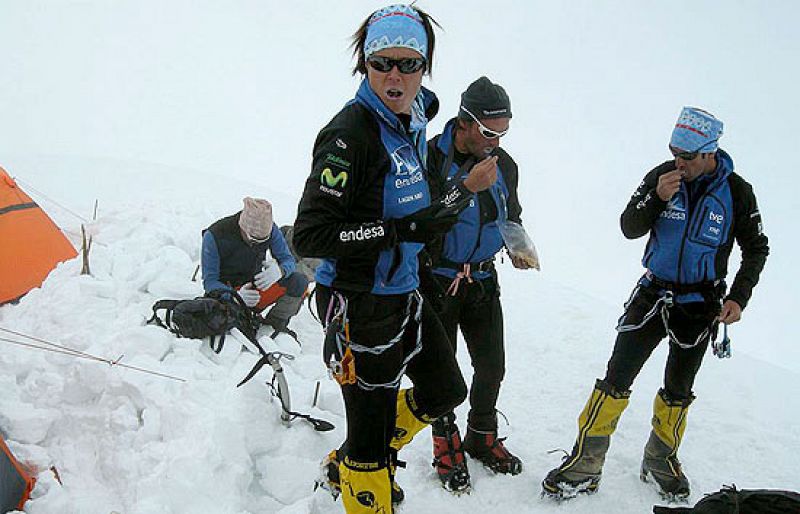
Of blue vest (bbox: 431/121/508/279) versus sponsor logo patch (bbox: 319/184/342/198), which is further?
blue vest (bbox: 431/121/508/279)

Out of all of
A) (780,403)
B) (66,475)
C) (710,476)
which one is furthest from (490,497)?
(780,403)

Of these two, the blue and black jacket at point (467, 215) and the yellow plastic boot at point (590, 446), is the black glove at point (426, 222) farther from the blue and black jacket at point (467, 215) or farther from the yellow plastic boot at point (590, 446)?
the yellow plastic boot at point (590, 446)

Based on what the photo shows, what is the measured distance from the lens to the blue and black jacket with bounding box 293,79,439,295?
8.68 ft

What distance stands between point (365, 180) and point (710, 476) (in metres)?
3.57

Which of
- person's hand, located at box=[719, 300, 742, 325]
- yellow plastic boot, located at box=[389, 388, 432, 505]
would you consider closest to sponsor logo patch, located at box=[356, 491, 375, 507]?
yellow plastic boot, located at box=[389, 388, 432, 505]

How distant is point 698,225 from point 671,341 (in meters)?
0.79

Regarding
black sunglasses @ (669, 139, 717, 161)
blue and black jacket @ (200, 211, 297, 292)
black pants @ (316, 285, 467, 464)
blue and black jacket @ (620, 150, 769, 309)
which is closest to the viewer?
black pants @ (316, 285, 467, 464)

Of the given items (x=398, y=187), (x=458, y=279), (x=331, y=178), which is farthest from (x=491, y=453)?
(x=331, y=178)

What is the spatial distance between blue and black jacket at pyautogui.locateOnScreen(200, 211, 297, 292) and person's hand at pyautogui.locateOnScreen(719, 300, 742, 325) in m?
4.21

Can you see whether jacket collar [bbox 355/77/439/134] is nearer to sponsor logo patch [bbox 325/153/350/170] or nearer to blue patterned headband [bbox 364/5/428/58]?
blue patterned headband [bbox 364/5/428/58]

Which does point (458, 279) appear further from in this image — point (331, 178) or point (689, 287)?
point (331, 178)

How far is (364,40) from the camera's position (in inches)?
116

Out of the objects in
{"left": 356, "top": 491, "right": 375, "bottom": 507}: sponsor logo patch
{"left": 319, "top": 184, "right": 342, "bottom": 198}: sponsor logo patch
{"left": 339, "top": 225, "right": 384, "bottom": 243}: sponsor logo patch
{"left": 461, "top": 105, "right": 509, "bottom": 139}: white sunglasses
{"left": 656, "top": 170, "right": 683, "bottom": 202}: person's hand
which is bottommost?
{"left": 356, "top": 491, "right": 375, "bottom": 507}: sponsor logo patch

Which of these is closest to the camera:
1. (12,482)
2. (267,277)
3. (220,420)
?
(12,482)
